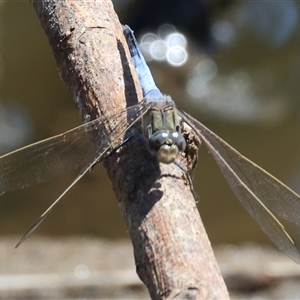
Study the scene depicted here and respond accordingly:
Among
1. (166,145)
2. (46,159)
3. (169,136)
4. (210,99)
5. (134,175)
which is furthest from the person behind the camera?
(210,99)

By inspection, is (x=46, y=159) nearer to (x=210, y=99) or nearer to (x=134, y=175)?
(x=134, y=175)

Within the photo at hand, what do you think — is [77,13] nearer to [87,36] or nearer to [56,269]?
[87,36]

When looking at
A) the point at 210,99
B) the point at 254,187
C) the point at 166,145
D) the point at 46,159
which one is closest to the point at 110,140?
the point at 166,145

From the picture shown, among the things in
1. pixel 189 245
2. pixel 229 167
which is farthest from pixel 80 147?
pixel 189 245

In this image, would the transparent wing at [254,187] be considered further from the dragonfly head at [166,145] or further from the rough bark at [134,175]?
the rough bark at [134,175]

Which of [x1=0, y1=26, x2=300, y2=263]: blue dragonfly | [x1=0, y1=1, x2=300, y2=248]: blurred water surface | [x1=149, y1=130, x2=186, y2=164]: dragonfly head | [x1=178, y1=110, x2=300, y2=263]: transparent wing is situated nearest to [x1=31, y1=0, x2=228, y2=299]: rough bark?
[x1=149, y1=130, x2=186, y2=164]: dragonfly head

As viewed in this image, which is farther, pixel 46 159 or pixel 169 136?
pixel 46 159
